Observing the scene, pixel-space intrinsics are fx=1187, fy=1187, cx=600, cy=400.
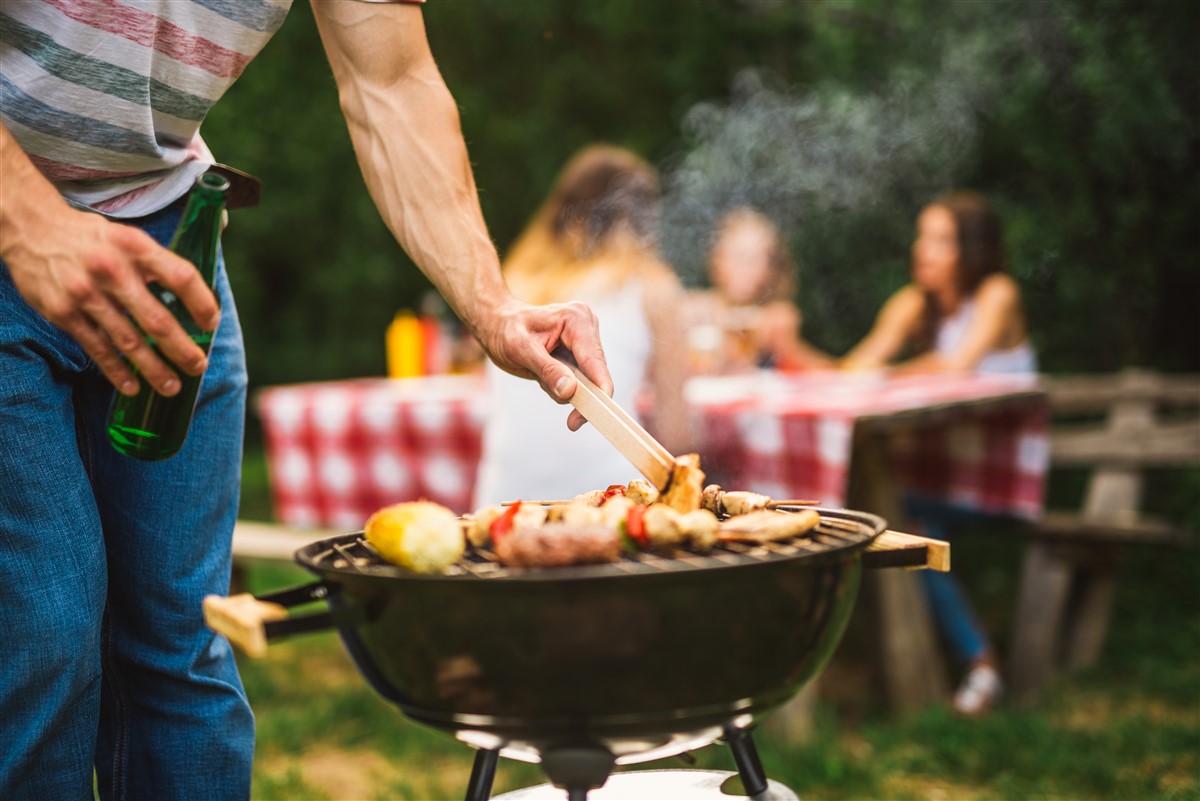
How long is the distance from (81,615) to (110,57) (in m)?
0.65

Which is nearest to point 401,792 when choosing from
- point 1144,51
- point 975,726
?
point 975,726

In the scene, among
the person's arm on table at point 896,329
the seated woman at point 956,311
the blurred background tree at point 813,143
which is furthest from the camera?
the blurred background tree at point 813,143

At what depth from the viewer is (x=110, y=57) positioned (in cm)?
136

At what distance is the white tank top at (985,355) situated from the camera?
4449 mm

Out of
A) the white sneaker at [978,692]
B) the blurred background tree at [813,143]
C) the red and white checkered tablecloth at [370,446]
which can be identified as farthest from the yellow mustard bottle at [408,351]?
the white sneaker at [978,692]

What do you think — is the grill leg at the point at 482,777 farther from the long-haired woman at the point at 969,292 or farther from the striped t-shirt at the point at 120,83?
the long-haired woman at the point at 969,292

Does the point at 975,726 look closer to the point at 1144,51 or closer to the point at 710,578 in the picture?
the point at 710,578

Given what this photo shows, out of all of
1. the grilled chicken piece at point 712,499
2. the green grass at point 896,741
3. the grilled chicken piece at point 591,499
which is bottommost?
the green grass at point 896,741

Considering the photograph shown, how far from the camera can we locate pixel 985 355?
440 centimetres

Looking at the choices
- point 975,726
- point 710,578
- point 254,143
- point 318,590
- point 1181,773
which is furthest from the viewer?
point 254,143

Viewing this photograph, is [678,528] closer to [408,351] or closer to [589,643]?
[589,643]

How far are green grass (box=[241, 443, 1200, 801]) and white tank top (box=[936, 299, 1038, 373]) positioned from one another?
3.41 ft

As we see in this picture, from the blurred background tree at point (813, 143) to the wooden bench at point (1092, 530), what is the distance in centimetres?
148

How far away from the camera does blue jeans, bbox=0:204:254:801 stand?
136 centimetres
